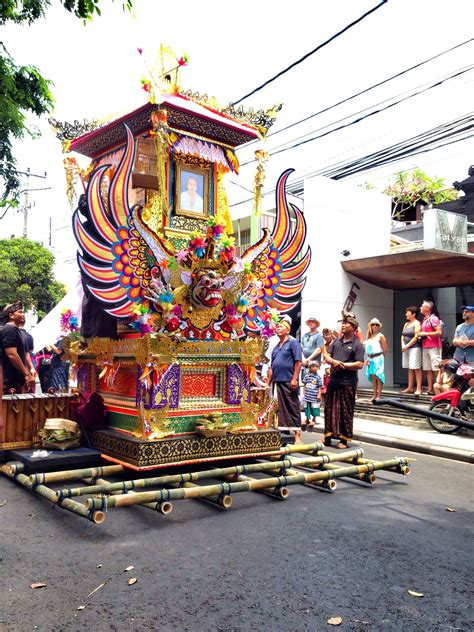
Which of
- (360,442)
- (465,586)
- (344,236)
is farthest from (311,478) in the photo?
(344,236)

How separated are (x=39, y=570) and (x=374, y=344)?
28.7ft

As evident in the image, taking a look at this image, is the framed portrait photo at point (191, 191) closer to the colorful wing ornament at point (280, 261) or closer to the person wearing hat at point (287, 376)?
the colorful wing ornament at point (280, 261)

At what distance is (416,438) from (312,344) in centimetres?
241

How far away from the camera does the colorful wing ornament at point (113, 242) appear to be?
538 centimetres

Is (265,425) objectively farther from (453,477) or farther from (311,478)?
(453,477)

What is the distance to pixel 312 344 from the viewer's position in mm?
10125

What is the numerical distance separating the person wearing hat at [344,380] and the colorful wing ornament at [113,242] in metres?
3.49

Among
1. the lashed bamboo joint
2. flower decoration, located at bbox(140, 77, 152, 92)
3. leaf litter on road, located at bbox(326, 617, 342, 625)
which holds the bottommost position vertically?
leaf litter on road, located at bbox(326, 617, 342, 625)

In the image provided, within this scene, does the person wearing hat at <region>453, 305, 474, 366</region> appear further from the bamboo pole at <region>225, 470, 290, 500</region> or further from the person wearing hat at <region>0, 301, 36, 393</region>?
the person wearing hat at <region>0, 301, 36, 393</region>

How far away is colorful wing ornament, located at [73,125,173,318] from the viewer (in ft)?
17.7

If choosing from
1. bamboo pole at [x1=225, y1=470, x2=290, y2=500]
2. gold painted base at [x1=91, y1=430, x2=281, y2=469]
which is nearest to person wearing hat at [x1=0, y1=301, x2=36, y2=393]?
gold painted base at [x1=91, y1=430, x2=281, y2=469]

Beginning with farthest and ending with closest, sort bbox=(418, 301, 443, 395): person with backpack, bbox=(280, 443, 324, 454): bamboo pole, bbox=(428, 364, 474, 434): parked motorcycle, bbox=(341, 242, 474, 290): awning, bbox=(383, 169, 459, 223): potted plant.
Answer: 1. bbox=(383, 169, 459, 223): potted plant
2. bbox=(418, 301, 443, 395): person with backpack
3. bbox=(341, 242, 474, 290): awning
4. bbox=(428, 364, 474, 434): parked motorcycle
5. bbox=(280, 443, 324, 454): bamboo pole

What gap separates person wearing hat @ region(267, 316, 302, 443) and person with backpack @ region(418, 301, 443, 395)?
4955mm

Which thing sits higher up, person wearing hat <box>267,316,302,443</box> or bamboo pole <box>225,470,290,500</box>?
person wearing hat <box>267,316,302,443</box>
